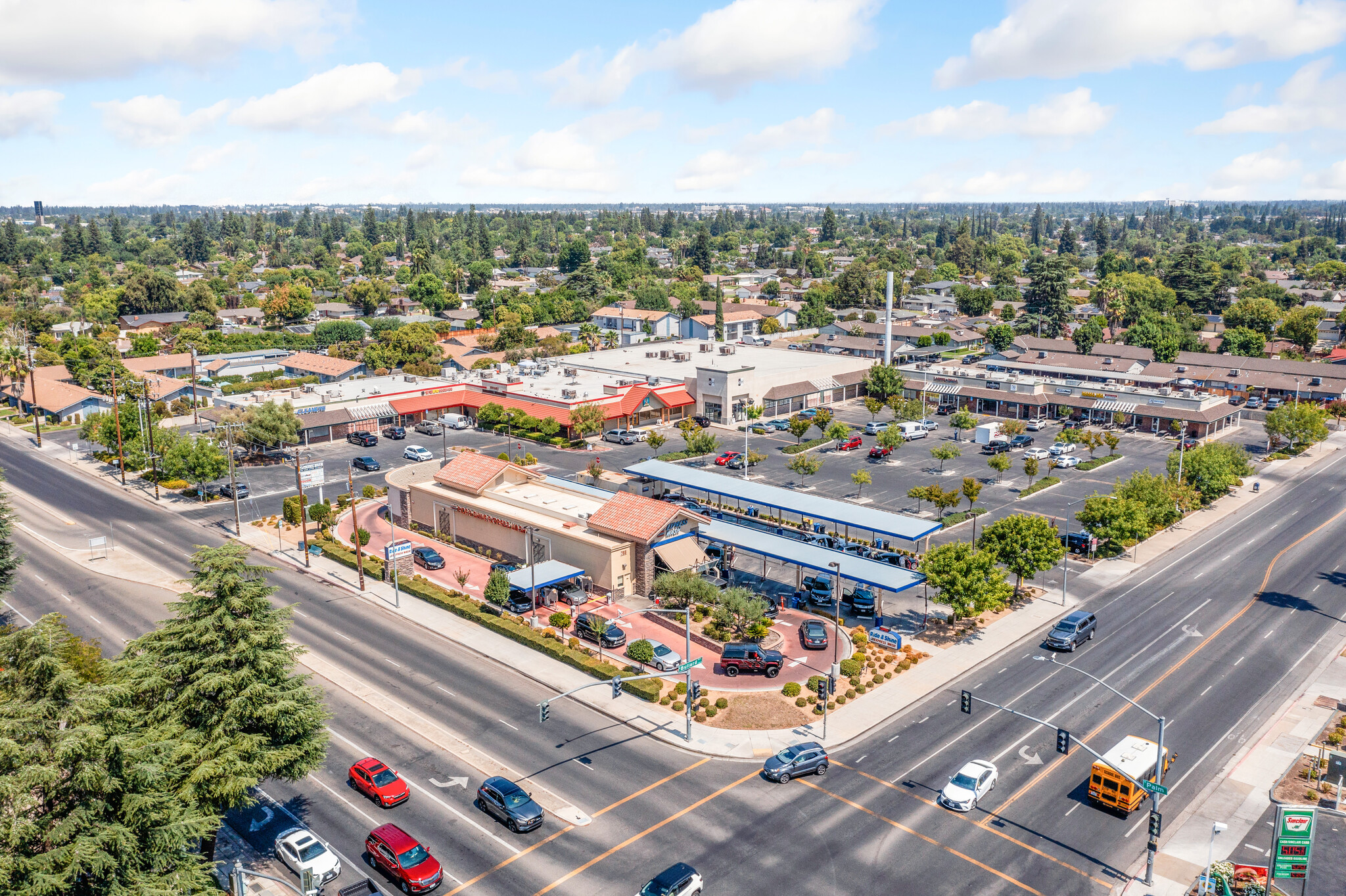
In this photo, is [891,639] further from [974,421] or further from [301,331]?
[301,331]

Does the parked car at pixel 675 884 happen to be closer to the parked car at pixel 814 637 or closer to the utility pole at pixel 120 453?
the parked car at pixel 814 637

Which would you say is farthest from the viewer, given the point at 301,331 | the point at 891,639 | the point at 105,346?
the point at 301,331

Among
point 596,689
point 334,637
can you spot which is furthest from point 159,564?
point 596,689

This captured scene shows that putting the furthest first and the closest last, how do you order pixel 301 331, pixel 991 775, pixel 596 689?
1. pixel 301 331
2. pixel 596 689
3. pixel 991 775

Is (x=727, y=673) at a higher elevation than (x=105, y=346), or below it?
below

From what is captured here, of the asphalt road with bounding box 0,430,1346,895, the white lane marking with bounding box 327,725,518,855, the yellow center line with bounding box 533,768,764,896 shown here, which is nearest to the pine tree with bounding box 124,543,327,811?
the asphalt road with bounding box 0,430,1346,895

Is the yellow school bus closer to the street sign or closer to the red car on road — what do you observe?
the red car on road
